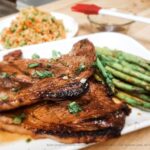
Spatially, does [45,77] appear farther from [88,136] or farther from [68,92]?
[88,136]

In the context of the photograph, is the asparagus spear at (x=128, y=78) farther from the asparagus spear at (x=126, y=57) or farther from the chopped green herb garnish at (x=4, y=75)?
the chopped green herb garnish at (x=4, y=75)

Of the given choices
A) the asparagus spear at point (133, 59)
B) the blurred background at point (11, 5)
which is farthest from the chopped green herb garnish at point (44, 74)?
the blurred background at point (11, 5)

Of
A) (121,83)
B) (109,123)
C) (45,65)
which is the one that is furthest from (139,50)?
(109,123)

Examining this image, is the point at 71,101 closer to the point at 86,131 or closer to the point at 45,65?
the point at 86,131

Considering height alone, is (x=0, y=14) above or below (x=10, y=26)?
below

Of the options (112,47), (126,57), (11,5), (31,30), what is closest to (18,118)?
(126,57)

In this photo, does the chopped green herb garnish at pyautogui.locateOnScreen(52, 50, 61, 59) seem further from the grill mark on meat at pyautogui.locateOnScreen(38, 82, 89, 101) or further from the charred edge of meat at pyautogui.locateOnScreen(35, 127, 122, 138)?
the charred edge of meat at pyautogui.locateOnScreen(35, 127, 122, 138)
